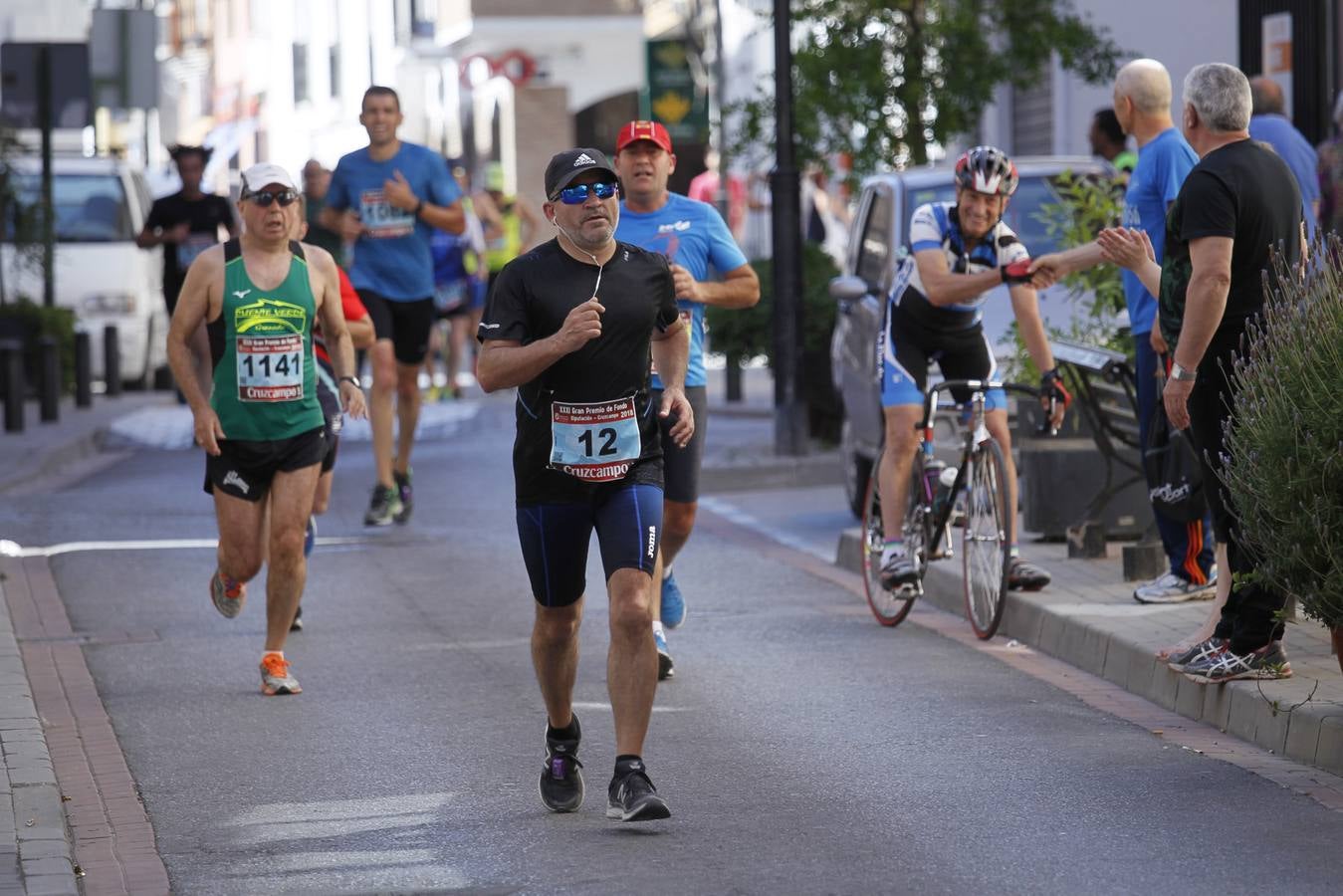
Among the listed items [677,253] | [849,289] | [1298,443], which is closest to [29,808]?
[677,253]

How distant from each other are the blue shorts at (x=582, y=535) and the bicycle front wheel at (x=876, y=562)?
359 centimetres

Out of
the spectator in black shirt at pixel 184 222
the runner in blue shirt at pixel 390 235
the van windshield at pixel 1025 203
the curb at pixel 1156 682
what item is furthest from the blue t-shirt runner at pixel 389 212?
the spectator in black shirt at pixel 184 222

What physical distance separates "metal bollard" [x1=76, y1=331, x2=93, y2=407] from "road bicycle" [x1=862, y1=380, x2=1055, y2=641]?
13476 mm

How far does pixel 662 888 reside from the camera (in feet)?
20.6

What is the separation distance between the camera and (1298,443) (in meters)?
7.32

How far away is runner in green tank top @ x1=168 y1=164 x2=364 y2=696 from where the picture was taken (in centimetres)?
922

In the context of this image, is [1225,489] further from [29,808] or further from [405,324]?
[405,324]

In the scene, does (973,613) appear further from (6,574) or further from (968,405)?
(6,574)

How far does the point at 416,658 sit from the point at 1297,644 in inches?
128

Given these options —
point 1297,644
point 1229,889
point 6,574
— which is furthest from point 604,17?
point 1229,889

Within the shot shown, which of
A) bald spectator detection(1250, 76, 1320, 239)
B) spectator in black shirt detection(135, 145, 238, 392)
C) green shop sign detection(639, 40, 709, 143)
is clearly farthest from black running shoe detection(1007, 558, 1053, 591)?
green shop sign detection(639, 40, 709, 143)

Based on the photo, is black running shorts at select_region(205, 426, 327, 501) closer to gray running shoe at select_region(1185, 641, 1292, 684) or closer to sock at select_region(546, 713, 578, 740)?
sock at select_region(546, 713, 578, 740)

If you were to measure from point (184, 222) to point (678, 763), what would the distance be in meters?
12.6

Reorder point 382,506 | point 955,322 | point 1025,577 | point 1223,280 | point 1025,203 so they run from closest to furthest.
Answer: point 1223,280
point 955,322
point 1025,577
point 382,506
point 1025,203
